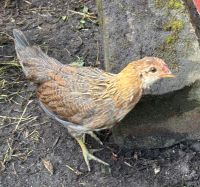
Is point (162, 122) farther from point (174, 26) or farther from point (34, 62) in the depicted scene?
point (34, 62)

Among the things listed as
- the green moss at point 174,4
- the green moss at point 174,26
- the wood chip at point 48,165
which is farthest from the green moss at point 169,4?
the wood chip at point 48,165

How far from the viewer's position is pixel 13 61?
549 centimetres

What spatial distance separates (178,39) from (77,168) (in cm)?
146

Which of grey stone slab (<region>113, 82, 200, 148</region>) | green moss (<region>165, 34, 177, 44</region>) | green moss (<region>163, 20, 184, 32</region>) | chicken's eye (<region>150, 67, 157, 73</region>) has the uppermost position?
green moss (<region>163, 20, 184, 32</region>)

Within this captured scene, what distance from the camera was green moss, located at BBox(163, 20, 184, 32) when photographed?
4.51m

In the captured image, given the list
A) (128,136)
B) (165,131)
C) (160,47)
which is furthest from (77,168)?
(160,47)

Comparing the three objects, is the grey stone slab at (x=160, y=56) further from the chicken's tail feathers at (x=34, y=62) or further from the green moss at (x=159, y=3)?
the chicken's tail feathers at (x=34, y=62)

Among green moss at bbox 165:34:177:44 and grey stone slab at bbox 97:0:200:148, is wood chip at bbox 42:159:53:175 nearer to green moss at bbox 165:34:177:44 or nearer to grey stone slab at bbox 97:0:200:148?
grey stone slab at bbox 97:0:200:148

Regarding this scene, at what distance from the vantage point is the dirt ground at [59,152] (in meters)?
4.54

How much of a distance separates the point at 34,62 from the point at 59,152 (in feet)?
2.83

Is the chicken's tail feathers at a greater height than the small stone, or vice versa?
the chicken's tail feathers

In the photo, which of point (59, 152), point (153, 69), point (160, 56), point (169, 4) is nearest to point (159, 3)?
point (169, 4)

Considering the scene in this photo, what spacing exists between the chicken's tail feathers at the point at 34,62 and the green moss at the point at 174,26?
3.27 ft

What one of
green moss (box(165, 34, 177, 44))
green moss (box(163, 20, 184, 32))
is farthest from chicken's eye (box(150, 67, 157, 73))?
green moss (box(163, 20, 184, 32))
